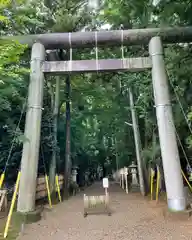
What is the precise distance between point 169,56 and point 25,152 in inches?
242

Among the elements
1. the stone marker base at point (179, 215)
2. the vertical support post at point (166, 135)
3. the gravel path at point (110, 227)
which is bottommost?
the gravel path at point (110, 227)

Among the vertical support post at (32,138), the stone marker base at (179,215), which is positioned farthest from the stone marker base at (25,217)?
the stone marker base at (179,215)

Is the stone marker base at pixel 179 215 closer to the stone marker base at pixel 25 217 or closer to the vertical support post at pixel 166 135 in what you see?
the vertical support post at pixel 166 135

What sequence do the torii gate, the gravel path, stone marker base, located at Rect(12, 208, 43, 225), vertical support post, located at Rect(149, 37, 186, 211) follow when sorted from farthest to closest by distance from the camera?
the torii gate < vertical support post, located at Rect(149, 37, 186, 211) < stone marker base, located at Rect(12, 208, 43, 225) < the gravel path

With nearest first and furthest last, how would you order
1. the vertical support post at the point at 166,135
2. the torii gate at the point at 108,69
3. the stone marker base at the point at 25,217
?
the stone marker base at the point at 25,217 < the vertical support post at the point at 166,135 < the torii gate at the point at 108,69

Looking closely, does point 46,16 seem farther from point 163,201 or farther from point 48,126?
point 163,201

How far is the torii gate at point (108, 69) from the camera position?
620 centimetres

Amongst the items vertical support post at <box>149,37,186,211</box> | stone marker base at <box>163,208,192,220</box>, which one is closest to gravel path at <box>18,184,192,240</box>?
stone marker base at <box>163,208,192,220</box>

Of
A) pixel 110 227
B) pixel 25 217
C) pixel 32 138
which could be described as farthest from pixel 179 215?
pixel 32 138

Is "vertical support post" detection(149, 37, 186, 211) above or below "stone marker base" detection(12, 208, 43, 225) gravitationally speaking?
above

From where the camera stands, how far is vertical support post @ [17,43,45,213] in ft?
20.2

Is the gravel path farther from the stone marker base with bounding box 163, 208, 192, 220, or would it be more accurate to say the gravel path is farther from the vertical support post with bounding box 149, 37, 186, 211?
the vertical support post with bounding box 149, 37, 186, 211

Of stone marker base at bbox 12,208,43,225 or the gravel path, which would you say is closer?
the gravel path

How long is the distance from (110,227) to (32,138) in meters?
3.29
